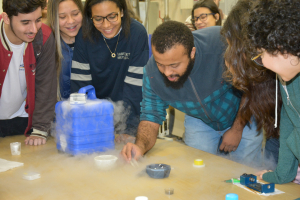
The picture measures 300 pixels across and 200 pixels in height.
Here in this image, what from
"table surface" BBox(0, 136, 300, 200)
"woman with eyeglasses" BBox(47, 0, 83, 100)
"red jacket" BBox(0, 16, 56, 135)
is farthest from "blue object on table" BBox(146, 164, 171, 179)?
"woman with eyeglasses" BBox(47, 0, 83, 100)

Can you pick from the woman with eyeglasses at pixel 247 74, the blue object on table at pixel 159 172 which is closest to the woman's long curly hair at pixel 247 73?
the woman with eyeglasses at pixel 247 74

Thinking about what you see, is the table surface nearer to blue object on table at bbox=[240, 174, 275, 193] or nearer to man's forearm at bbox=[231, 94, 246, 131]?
blue object on table at bbox=[240, 174, 275, 193]

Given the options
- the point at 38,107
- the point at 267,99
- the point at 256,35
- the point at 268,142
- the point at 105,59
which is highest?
the point at 256,35

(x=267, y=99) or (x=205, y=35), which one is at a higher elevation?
(x=205, y=35)

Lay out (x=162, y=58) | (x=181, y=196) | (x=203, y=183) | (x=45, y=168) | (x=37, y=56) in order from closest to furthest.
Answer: (x=181, y=196), (x=203, y=183), (x=45, y=168), (x=162, y=58), (x=37, y=56)

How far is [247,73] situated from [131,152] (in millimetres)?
651

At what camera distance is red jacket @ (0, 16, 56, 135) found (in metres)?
1.88

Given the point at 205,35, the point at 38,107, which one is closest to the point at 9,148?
the point at 38,107

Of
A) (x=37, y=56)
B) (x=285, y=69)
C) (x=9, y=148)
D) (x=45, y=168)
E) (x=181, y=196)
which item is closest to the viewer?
(x=285, y=69)

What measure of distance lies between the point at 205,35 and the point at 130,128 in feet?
2.55

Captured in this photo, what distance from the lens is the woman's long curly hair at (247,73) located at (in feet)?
4.17

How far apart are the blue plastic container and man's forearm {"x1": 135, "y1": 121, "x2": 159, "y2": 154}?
0.16 metres

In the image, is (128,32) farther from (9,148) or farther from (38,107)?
(9,148)

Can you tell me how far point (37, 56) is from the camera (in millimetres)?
1906
